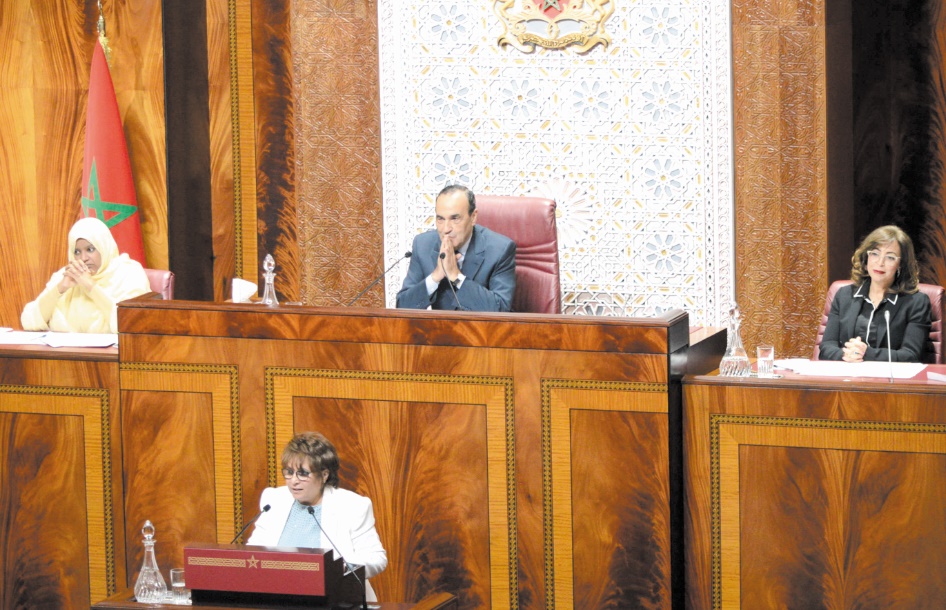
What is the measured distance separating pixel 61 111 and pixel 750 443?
4.07 metres

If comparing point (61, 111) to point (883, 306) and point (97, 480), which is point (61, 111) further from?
point (883, 306)

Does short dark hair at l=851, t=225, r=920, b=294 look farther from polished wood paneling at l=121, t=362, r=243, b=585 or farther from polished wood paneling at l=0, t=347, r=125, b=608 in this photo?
polished wood paneling at l=0, t=347, r=125, b=608

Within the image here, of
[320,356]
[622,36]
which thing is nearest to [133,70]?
[622,36]

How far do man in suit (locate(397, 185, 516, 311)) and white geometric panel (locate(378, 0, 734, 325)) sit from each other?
0.89m

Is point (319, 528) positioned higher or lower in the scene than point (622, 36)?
lower

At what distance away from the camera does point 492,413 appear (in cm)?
401

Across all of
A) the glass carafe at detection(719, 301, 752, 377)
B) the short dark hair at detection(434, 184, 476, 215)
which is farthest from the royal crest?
the glass carafe at detection(719, 301, 752, 377)

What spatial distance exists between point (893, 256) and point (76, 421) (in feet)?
9.35

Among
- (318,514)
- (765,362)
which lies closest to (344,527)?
(318,514)

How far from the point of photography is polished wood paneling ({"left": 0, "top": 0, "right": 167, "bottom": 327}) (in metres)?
6.51

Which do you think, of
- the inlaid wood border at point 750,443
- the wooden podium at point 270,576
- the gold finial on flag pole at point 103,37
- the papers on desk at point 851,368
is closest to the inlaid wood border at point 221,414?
the wooden podium at point 270,576

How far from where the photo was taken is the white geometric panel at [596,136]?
5875mm

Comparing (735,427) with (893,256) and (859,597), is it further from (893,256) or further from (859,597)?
(893,256)

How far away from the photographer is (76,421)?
439 centimetres
